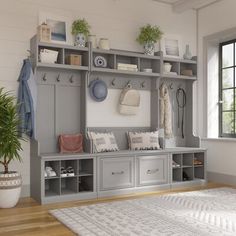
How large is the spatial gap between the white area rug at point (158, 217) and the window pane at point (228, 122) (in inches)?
62.0

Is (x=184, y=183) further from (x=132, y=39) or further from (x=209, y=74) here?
(x=132, y=39)

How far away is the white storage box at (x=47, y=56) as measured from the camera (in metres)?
4.23

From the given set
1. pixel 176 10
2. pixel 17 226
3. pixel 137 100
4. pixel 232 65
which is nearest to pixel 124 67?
pixel 137 100

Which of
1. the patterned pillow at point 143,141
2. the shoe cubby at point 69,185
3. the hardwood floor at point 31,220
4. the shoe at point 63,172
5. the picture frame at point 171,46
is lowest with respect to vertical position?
the hardwood floor at point 31,220

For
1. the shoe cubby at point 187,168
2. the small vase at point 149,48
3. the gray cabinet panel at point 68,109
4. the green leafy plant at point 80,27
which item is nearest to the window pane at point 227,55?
the small vase at point 149,48

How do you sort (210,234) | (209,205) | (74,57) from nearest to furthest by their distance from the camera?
(210,234), (209,205), (74,57)

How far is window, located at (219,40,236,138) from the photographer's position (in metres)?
5.43

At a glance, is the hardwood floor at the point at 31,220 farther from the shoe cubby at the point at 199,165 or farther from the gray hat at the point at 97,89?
the shoe cubby at the point at 199,165

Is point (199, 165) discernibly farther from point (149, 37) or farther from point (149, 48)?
point (149, 37)

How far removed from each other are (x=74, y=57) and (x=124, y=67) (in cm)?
79

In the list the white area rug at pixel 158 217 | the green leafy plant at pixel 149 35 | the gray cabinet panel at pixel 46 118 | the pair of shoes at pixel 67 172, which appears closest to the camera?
the white area rug at pixel 158 217

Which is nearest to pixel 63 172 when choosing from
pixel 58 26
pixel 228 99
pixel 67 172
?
pixel 67 172

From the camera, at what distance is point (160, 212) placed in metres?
3.44

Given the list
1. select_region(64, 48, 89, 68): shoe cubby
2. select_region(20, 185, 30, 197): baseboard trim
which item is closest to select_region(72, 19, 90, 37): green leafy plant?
select_region(64, 48, 89, 68): shoe cubby
